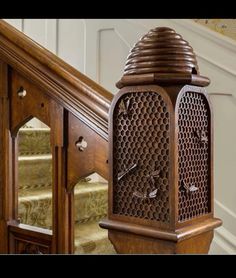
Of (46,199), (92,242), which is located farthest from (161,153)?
(46,199)

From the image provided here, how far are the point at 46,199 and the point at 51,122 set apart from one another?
0.93 m

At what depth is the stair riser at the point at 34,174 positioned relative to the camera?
2.24 meters

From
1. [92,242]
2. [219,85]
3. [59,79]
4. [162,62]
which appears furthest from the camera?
[219,85]

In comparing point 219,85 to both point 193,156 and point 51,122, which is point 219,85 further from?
point 193,156

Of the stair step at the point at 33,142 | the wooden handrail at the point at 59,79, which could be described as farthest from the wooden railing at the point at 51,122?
the stair step at the point at 33,142

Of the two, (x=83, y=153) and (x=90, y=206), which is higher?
(x=83, y=153)

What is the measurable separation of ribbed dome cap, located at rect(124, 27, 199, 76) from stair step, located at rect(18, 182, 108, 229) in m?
1.30

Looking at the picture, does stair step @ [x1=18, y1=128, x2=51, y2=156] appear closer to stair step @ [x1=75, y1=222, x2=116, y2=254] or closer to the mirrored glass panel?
the mirrored glass panel

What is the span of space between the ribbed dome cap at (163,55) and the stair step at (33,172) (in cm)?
157

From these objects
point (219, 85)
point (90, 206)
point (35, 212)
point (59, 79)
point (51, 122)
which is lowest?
point (90, 206)

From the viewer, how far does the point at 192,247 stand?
2.42ft

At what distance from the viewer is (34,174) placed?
232 centimetres

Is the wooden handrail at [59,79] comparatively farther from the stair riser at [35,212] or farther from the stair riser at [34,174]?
the stair riser at [34,174]

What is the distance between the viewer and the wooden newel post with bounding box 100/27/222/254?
0.70 meters
